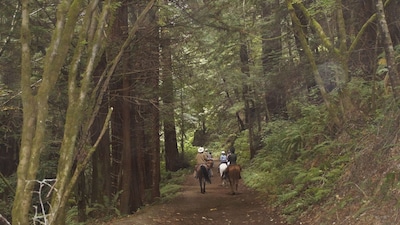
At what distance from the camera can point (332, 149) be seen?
1220cm

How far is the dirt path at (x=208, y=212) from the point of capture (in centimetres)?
1140

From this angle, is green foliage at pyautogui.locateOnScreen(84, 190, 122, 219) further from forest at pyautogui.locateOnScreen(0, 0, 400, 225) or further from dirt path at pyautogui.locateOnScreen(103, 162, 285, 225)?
dirt path at pyautogui.locateOnScreen(103, 162, 285, 225)

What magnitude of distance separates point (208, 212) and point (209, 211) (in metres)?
0.17

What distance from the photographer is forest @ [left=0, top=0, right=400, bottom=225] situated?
4840 mm

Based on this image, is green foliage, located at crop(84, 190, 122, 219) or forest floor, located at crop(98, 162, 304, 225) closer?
forest floor, located at crop(98, 162, 304, 225)

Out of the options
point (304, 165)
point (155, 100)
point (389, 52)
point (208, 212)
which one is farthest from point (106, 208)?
point (389, 52)

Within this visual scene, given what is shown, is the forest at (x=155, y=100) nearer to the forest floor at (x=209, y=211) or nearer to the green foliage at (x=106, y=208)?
the green foliage at (x=106, y=208)

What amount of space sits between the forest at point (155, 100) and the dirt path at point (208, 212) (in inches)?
26.9

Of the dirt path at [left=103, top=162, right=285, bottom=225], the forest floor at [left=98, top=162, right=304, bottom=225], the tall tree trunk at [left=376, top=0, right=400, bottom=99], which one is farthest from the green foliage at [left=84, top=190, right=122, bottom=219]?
the tall tree trunk at [left=376, top=0, right=400, bottom=99]

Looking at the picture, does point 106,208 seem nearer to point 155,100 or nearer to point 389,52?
point 155,100

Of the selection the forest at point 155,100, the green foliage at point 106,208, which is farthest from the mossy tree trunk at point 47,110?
the green foliage at point 106,208

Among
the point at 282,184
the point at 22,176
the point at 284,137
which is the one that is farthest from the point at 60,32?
the point at 284,137

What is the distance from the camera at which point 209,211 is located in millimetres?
13344

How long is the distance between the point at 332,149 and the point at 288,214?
2470 mm
